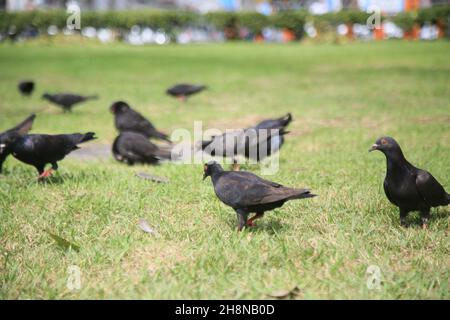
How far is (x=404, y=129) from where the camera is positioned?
10.9 meters

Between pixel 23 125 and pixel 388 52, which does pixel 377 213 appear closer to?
pixel 23 125

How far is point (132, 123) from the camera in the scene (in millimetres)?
9711

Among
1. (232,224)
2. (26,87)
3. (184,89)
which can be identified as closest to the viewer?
(232,224)

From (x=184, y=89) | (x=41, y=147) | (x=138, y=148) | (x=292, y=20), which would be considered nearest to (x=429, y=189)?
(x=41, y=147)

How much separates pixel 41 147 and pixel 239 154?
2.38 metres

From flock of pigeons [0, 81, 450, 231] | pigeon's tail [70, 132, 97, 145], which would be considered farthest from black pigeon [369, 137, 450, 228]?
pigeon's tail [70, 132, 97, 145]

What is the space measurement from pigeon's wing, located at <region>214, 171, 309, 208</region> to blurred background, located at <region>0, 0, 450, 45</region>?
33.9m

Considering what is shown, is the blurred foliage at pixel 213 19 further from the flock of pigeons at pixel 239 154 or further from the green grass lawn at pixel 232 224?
the flock of pigeons at pixel 239 154

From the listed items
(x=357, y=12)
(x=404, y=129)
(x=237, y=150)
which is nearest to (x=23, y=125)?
(x=237, y=150)

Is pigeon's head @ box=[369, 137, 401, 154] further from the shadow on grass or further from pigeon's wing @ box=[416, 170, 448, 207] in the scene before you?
the shadow on grass

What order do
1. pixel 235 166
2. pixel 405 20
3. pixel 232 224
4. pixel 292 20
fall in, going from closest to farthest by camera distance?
1. pixel 232 224
2. pixel 235 166
3. pixel 405 20
4. pixel 292 20

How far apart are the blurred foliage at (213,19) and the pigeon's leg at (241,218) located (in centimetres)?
3596

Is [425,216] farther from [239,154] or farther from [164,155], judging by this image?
[164,155]

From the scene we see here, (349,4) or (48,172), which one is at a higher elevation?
(349,4)
